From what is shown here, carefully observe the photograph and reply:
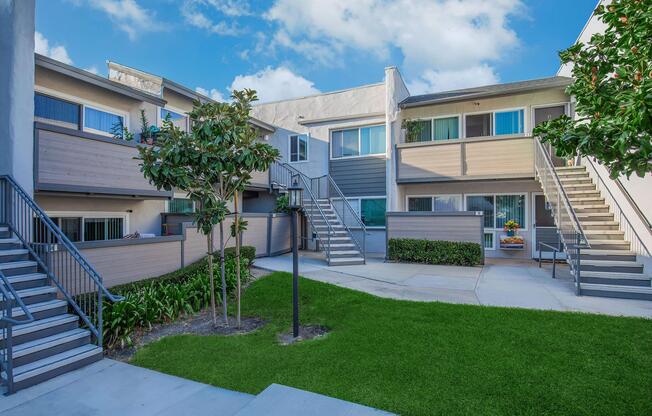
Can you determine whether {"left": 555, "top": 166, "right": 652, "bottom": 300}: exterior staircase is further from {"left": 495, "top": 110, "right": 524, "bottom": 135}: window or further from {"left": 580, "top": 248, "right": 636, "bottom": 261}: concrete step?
{"left": 495, "top": 110, "right": 524, "bottom": 135}: window

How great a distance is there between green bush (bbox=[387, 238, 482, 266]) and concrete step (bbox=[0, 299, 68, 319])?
935 centimetres

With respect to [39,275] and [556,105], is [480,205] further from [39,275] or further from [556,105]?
[39,275]

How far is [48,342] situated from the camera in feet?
15.0

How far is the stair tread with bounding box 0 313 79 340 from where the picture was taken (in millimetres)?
4509

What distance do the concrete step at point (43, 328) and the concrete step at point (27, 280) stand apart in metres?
0.70

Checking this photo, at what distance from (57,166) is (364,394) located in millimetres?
7483

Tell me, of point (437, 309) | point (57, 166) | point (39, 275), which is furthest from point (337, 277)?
point (57, 166)

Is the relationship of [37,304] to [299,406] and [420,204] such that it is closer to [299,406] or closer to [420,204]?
[299,406]

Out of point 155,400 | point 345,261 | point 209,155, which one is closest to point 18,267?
point 209,155

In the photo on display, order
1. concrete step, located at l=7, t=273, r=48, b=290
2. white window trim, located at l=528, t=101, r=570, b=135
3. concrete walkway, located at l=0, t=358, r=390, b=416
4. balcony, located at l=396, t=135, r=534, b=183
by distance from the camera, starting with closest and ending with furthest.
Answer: concrete walkway, located at l=0, t=358, r=390, b=416 < concrete step, located at l=7, t=273, r=48, b=290 < balcony, located at l=396, t=135, r=534, b=183 < white window trim, located at l=528, t=101, r=570, b=135

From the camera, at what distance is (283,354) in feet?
15.8

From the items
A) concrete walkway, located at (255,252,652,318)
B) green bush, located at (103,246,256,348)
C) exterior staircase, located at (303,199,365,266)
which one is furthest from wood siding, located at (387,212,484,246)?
green bush, located at (103,246,256,348)

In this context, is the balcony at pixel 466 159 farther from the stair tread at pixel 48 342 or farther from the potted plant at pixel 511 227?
the stair tread at pixel 48 342

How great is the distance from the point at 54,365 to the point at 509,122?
14.8 meters
